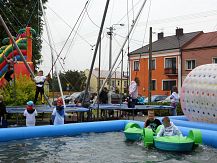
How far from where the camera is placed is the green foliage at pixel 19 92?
20312 millimetres

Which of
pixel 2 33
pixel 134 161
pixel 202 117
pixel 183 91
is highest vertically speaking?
pixel 2 33

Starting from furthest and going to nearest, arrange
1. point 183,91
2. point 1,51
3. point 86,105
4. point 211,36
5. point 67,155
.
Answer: point 211,36, point 1,51, point 86,105, point 183,91, point 67,155

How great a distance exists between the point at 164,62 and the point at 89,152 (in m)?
45.2

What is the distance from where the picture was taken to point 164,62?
54.8m

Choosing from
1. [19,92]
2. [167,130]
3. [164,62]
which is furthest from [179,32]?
[167,130]

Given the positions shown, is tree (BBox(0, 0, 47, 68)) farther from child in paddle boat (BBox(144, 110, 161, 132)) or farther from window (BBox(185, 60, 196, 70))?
child in paddle boat (BBox(144, 110, 161, 132))

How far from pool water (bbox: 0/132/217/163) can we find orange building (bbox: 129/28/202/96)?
40251 mm

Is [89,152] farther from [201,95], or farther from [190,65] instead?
[190,65]

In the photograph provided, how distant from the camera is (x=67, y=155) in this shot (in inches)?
407

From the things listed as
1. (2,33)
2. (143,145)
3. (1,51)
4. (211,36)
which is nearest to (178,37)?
(211,36)

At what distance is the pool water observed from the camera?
32.2ft

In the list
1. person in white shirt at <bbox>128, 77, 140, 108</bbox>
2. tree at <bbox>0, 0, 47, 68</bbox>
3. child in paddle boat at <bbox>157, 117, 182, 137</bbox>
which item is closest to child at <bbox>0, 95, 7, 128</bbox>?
child in paddle boat at <bbox>157, 117, 182, 137</bbox>

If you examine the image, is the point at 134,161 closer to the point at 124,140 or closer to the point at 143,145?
the point at 143,145

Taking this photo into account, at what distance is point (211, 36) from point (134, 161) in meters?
45.5
